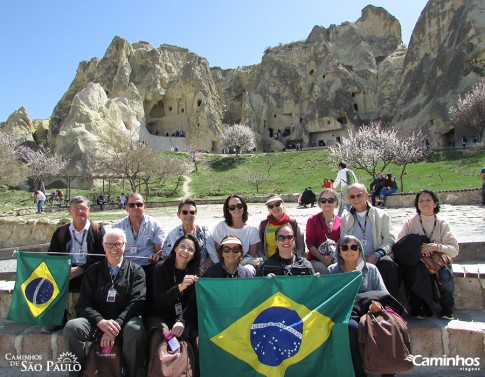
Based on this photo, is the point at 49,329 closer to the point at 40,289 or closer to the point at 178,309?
the point at 40,289

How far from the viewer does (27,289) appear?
4941 millimetres

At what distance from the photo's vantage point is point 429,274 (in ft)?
14.8

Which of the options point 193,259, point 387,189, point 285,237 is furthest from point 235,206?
point 387,189

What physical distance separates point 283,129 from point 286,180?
90.9 ft

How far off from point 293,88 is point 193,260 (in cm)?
6081

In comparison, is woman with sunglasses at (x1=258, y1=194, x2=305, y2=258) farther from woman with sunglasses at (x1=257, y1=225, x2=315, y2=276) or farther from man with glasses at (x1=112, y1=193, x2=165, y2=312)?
man with glasses at (x1=112, y1=193, x2=165, y2=312)

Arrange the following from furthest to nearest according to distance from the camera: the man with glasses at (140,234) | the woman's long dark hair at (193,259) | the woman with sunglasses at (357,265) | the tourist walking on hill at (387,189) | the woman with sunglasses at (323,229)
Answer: the tourist walking on hill at (387,189)
the man with glasses at (140,234)
the woman with sunglasses at (323,229)
the woman's long dark hair at (193,259)
the woman with sunglasses at (357,265)

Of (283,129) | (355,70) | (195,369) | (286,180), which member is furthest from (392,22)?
(195,369)

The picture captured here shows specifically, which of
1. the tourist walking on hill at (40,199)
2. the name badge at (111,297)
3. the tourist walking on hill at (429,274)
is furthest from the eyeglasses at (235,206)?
the tourist walking on hill at (40,199)

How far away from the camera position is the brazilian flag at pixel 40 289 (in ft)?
15.6

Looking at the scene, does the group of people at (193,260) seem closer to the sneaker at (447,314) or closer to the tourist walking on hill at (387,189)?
the sneaker at (447,314)

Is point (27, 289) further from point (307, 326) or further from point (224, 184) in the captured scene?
point (224, 184)

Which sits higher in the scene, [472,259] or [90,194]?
[90,194]

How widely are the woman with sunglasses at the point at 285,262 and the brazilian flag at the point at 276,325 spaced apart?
333mm
